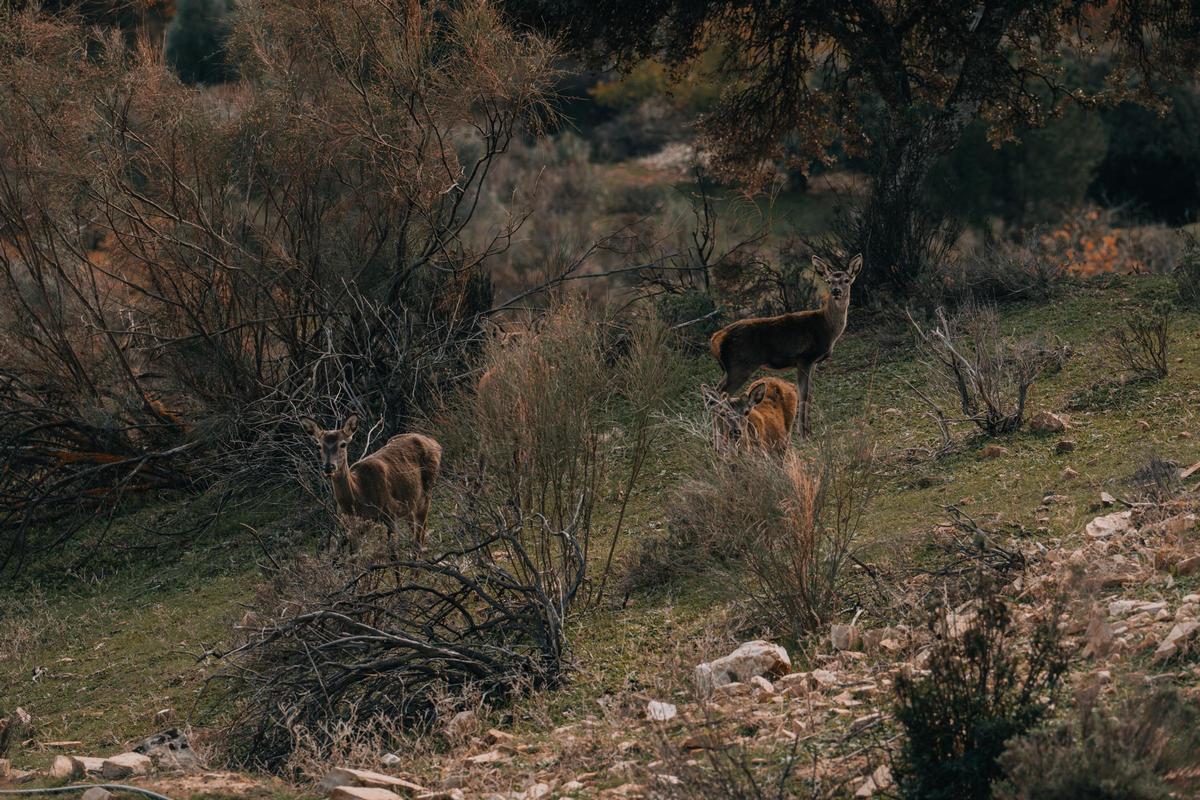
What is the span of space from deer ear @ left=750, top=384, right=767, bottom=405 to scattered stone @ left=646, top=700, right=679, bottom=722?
5278 mm

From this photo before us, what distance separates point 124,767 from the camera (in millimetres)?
7773

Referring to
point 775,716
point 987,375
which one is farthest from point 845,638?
point 987,375

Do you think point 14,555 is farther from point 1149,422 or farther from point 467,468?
point 1149,422

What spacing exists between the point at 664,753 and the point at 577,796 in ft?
3.15

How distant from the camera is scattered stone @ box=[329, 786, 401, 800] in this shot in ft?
21.6

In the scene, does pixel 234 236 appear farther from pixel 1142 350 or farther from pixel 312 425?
pixel 1142 350

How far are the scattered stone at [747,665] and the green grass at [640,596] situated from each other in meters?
0.35

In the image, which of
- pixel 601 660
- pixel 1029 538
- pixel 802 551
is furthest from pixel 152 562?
pixel 1029 538

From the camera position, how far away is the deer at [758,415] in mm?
11312

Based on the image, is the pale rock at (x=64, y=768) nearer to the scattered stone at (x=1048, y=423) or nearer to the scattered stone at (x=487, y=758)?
the scattered stone at (x=487, y=758)

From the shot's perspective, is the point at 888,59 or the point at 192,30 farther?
the point at 192,30

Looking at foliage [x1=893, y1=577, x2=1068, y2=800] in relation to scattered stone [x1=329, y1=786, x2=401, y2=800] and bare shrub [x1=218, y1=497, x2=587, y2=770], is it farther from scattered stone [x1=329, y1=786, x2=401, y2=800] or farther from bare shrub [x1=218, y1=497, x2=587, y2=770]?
bare shrub [x1=218, y1=497, x2=587, y2=770]

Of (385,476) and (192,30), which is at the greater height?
(192,30)

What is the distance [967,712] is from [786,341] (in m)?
8.48
